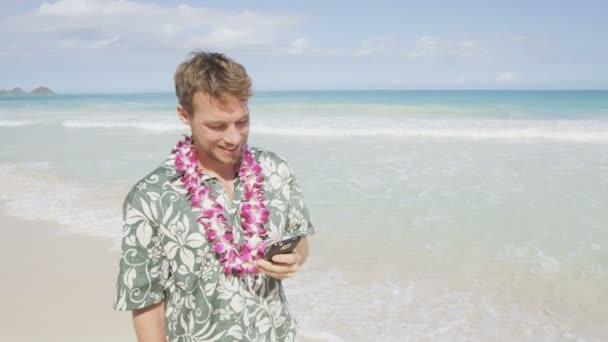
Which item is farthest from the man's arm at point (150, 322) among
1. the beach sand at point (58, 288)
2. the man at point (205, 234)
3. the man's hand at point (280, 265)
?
the beach sand at point (58, 288)

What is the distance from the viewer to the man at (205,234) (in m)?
1.71

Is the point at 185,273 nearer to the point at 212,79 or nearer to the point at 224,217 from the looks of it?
the point at 224,217

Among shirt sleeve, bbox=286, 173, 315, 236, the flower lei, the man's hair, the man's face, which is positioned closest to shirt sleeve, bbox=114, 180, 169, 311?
the flower lei

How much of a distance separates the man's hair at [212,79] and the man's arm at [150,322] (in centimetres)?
75

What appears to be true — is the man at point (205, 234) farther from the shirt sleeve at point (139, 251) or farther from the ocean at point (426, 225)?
the ocean at point (426, 225)

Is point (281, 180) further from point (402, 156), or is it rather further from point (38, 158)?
point (38, 158)

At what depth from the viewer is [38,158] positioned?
12977 millimetres

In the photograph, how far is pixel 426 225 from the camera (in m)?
6.70

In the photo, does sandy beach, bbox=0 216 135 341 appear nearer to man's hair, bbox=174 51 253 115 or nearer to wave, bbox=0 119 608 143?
man's hair, bbox=174 51 253 115

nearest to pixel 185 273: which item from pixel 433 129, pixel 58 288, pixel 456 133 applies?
pixel 58 288

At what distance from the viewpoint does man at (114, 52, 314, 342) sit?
1.71 m

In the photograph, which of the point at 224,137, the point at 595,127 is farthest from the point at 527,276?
the point at 595,127

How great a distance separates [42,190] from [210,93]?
8.45 metres

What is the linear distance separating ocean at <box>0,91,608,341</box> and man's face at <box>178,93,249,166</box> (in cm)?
255
